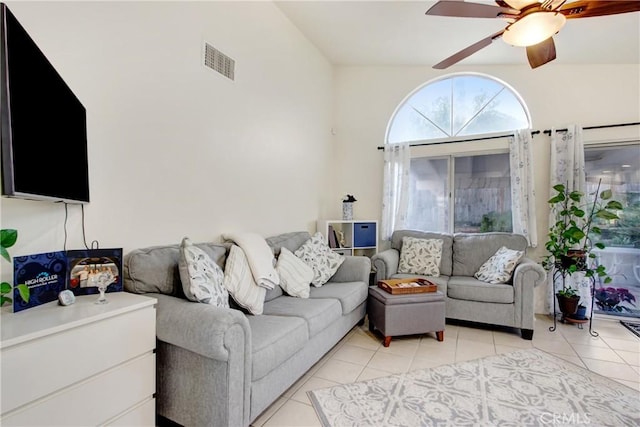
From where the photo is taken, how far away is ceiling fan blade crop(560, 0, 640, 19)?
1.75m

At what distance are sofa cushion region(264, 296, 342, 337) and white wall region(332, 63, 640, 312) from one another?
2272mm

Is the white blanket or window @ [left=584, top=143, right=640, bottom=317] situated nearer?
the white blanket

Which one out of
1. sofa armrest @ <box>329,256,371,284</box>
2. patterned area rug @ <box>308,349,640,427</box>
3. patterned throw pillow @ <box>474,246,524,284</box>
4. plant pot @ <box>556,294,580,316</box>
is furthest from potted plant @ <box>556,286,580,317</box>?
sofa armrest @ <box>329,256,371,284</box>

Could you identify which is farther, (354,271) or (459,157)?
(459,157)

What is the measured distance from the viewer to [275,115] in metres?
3.32

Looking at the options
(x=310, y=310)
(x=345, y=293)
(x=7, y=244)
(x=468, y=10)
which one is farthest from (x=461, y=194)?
(x=7, y=244)

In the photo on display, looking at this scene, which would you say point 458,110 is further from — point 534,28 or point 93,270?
point 93,270

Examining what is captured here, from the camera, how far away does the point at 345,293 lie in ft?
8.87

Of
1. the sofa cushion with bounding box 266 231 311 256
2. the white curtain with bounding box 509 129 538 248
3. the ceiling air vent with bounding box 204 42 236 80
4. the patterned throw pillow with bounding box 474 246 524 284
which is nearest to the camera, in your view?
the ceiling air vent with bounding box 204 42 236 80

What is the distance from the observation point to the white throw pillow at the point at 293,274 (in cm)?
262

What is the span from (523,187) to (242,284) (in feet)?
11.0

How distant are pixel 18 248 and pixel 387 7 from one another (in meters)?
3.32

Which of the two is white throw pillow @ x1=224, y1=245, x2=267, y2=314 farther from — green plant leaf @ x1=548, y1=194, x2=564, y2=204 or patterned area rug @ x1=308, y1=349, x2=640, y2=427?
green plant leaf @ x1=548, y1=194, x2=564, y2=204

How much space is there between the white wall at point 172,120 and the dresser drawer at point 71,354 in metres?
0.60
